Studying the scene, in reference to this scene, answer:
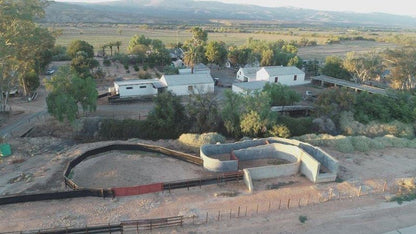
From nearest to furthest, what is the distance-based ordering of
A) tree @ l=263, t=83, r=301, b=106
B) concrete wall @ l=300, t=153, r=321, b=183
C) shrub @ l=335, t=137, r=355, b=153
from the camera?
concrete wall @ l=300, t=153, r=321, b=183 → shrub @ l=335, t=137, r=355, b=153 → tree @ l=263, t=83, r=301, b=106

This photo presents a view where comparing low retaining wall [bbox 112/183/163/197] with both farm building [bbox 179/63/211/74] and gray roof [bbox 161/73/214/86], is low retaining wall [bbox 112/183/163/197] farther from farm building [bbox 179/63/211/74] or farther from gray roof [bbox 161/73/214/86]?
farm building [bbox 179/63/211/74]

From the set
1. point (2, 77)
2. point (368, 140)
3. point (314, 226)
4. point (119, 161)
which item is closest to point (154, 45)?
point (2, 77)

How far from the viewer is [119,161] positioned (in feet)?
85.4

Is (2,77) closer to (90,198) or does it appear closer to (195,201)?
(90,198)

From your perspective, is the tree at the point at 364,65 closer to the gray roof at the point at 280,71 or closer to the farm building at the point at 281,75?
the farm building at the point at 281,75

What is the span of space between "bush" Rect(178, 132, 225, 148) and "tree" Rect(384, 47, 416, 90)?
110 feet

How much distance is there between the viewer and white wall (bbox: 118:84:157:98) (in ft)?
136

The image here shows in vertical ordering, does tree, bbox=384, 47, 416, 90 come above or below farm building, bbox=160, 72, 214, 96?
above

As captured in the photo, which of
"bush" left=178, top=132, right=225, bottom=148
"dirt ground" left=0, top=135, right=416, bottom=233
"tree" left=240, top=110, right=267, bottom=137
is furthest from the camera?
"tree" left=240, top=110, right=267, bottom=137

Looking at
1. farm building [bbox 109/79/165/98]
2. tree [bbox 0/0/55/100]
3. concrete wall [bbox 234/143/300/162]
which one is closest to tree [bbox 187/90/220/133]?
concrete wall [bbox 234/143/300/162]

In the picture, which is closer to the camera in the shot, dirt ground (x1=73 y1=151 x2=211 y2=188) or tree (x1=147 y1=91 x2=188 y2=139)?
dirt ground (x1=73 y1=151 x2=211 y2=188)

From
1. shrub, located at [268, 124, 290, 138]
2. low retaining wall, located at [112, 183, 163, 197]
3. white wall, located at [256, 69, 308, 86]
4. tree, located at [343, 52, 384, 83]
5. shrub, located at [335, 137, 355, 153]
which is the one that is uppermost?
tree, located at [343, 52, 384, 83]

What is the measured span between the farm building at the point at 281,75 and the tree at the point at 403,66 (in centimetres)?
1336

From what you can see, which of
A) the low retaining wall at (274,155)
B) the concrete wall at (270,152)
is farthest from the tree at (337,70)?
the concrete wall at (270,152)
